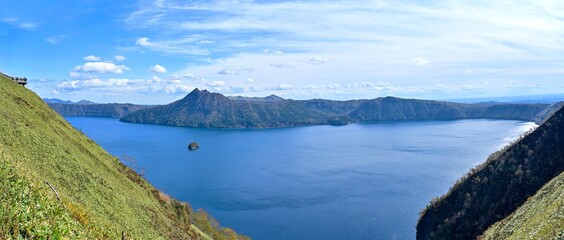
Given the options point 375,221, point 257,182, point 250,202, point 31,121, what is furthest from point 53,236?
point 257,182

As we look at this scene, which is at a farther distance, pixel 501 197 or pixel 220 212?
pixel 220 212

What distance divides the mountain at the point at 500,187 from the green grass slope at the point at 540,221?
30.7ft

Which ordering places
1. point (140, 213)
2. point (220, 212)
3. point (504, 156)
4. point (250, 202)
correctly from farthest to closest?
point (250, 202) < point (220, 212) < point (504, 156) < point (140, 213)

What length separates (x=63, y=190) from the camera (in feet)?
116

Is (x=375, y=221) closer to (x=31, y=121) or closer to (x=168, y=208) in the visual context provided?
(x=168, y=208)

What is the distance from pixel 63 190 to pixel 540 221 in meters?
56.2

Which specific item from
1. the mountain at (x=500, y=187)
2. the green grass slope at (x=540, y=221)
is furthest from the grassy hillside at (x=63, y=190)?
the mountain at (x=500, y=187)

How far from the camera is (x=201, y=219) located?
→ 97.2 metres

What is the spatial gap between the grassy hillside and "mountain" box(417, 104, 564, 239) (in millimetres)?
63167

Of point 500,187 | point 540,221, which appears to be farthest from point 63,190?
point 500,187

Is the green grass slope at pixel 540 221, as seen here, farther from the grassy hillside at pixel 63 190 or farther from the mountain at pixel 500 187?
the grassy hillside at pixel 63 190

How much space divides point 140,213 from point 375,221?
94570 mm

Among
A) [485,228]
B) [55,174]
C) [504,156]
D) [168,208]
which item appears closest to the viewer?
[55,174]

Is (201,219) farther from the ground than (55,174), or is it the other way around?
(55,174)
